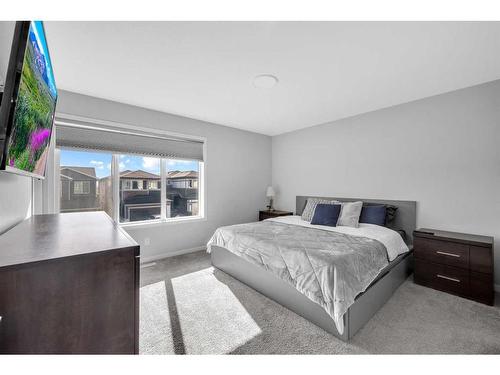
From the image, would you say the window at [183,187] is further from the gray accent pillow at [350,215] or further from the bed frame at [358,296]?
the gray accent pillow at [350,215]

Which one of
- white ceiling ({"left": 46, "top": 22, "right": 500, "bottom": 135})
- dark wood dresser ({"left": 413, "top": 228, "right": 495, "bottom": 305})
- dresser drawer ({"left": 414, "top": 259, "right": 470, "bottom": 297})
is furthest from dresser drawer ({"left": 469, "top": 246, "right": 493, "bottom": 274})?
white ceiling ({"left": 46, "top": 22, "right": 500, "bottom": 135})

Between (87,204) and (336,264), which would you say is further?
(87,204)

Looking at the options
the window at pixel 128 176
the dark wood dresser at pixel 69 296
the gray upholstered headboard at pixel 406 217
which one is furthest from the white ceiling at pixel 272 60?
the dark wood dresser at pixel 69 296

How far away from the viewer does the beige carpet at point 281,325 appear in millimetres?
1608

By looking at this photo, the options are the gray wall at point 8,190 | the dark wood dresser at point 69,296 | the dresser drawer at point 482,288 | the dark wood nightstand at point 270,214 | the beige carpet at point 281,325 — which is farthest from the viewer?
the dark wood nightstand at point 270,214

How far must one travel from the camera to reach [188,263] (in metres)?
3.29

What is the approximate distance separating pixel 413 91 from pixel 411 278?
93.8 inches

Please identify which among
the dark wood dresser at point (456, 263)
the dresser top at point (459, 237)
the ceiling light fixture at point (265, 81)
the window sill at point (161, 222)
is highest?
the ceiling light fixture at point (265, 81)

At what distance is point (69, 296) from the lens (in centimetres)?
77

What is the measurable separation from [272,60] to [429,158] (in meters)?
2.50

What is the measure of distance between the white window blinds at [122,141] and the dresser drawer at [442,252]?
11.3 ft

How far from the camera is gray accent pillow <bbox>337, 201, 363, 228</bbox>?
10.1 feet
